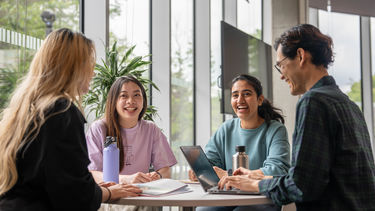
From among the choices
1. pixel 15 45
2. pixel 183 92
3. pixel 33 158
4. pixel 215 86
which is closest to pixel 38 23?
pixel 15 45

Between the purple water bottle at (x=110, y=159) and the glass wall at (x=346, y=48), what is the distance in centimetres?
603

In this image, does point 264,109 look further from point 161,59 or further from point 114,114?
point 161,59

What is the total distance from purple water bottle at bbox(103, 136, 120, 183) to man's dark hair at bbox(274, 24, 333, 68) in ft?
2.68

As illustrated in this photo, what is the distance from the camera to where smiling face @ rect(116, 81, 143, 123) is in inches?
100

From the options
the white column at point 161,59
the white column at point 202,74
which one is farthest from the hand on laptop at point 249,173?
the white column at point 202,74

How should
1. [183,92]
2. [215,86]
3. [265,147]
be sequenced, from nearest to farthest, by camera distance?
1. [265,147]
2. [183,92]
3. [215,86]

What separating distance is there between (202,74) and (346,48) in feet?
11.1

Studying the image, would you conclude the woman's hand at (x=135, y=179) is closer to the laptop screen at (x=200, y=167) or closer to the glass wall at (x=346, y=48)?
the laptop screen at (x=200, y=167)

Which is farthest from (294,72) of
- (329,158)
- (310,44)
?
(329,158)

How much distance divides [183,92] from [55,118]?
3.33 meters

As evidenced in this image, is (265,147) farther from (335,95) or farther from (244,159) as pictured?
(335,95)

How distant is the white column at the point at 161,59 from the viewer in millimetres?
4168

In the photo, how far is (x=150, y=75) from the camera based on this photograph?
4.12 meters

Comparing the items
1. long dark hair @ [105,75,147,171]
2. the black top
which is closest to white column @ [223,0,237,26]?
long dark hair @ [105,75,147,171]
